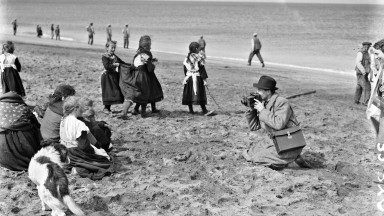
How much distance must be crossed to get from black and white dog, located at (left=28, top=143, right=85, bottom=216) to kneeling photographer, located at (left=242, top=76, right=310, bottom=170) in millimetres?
2765

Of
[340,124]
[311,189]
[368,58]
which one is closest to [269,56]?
[368,58]

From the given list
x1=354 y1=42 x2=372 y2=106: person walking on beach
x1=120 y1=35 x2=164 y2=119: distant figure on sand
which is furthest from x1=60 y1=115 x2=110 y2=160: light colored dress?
x1=354 y1=42 x2=372 y2=106: person walking on beach

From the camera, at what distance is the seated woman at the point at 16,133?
6277 mm

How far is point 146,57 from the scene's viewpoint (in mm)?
9352

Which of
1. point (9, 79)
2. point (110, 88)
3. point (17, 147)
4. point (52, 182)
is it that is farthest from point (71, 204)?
point (9, 79)

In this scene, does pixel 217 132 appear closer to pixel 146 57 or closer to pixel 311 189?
pixel 146 57

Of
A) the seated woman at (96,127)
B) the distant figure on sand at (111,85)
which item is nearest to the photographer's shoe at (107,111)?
the distant figure on sand at (111,85)

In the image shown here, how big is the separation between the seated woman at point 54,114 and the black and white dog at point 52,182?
124cm

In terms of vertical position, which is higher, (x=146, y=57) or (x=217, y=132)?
(x=146, y=57)

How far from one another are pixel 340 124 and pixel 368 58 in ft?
9.27

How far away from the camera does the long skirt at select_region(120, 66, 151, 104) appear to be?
30.6 feet

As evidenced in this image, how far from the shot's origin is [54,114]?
6402 mm

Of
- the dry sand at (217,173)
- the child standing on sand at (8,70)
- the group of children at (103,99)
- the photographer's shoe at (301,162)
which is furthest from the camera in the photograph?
the child standing on sand at (8,70)

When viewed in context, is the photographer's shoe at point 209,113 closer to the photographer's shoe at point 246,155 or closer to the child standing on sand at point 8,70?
the photographer's shoe at point 246,155
